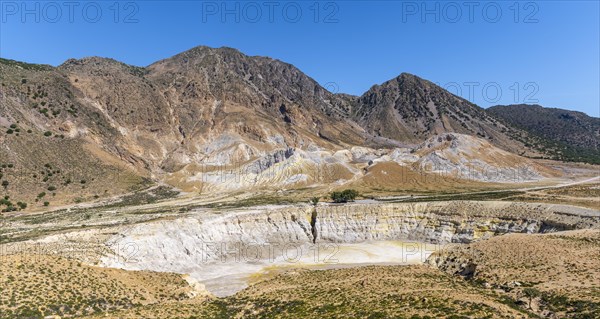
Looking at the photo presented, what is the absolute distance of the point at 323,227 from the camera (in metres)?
74.8

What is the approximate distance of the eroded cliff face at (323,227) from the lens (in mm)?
53344

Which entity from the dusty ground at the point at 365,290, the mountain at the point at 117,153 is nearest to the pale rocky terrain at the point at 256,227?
the dusty ground at the point at 365,290

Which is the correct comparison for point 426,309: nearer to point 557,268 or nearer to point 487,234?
point 557,268

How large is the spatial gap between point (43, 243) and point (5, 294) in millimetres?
19278

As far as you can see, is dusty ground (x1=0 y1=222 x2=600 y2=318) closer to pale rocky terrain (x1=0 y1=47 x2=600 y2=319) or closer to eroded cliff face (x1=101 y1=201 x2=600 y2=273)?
pale rocky terrain (x1=0 y1=47 x2=600 y2=319)

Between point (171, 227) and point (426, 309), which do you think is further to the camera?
point (171, 227)

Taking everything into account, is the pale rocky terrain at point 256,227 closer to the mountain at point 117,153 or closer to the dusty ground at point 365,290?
the dusty ground at point 365,290

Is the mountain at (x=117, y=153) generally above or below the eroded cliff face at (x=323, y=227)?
above

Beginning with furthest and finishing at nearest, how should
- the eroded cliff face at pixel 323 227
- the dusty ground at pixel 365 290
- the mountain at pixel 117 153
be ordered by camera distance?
the mountain at pixel 117 153 → the eroded cliff face at pixel 323 227 → the dusty ground at pixel 365 290

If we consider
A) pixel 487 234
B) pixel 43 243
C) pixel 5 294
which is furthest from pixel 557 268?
pixel 43 243

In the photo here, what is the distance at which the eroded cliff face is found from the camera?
53.3 meters

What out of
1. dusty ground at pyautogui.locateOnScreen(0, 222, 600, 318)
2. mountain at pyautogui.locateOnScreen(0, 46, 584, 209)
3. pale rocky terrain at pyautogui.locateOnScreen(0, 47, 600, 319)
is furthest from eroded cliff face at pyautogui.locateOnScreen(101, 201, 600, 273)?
mountain at pyautogui.locateOnScreen(0, 46, 584, 209)

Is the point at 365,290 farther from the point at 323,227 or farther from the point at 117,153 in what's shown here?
the point at 117,153

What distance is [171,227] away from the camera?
191ft
